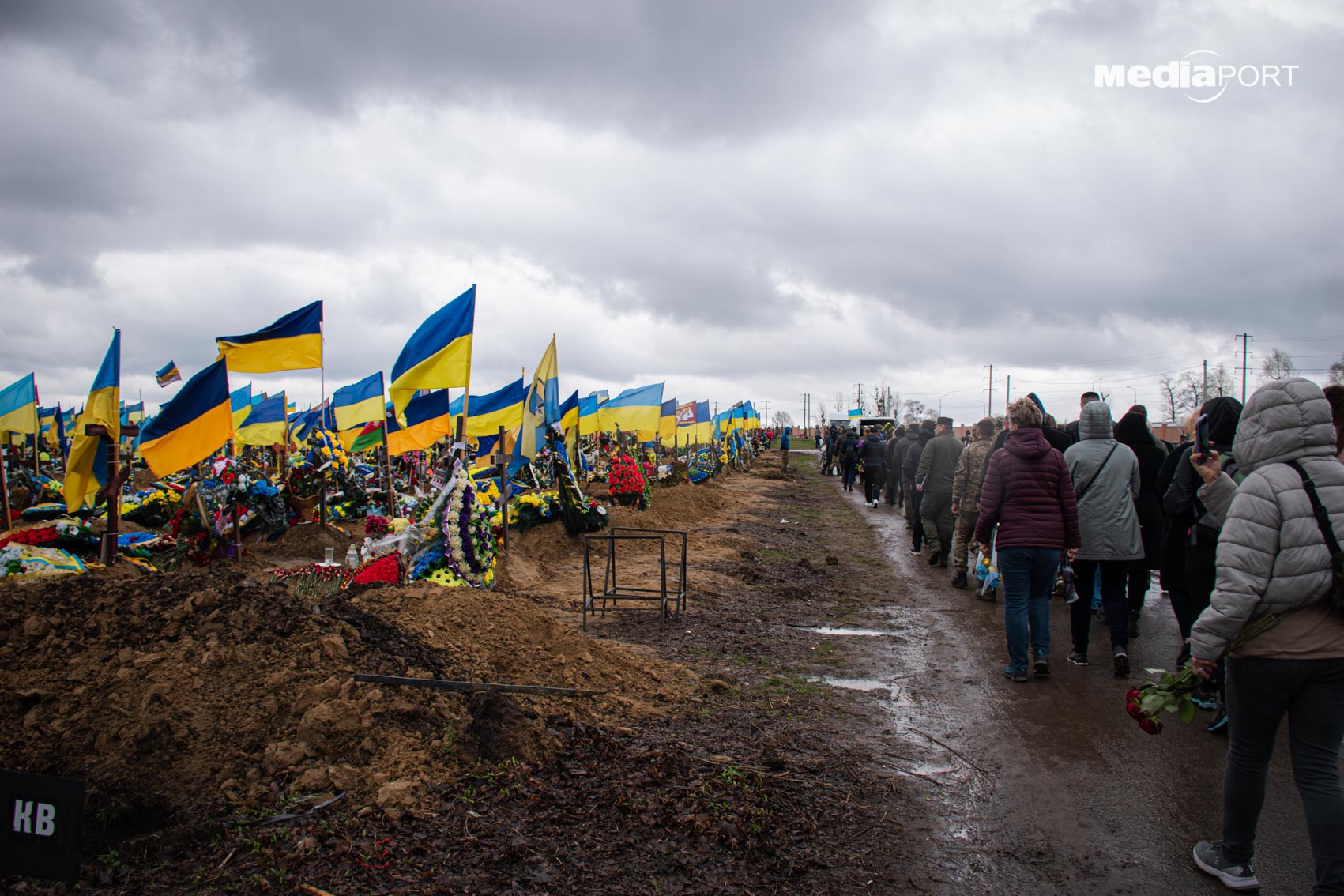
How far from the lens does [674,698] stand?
17.0 ft

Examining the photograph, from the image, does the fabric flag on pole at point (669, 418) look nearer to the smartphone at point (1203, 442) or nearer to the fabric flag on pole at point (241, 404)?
the fabric flag on pole at point (241, 404)

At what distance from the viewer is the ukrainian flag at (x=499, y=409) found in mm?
15742

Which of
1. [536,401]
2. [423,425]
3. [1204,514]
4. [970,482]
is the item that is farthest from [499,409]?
[1204,514]

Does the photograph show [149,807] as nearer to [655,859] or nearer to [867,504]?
[655,859]

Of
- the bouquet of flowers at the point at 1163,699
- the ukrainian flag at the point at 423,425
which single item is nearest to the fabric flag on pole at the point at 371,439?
the ukrainian flag at the point at 423,425

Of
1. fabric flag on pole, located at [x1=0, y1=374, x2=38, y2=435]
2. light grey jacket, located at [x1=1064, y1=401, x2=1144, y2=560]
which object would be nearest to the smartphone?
light grey jacket, located at [x1=1064, y1=401, x2=1144, y2=560]

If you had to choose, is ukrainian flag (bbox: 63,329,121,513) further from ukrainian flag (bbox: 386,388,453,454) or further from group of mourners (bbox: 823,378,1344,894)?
group of mourners (bbox: 823,378,1344,894)

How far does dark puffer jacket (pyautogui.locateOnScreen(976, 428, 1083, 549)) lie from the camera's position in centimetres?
573

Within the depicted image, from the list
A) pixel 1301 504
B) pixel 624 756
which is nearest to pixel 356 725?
pixel 624 756

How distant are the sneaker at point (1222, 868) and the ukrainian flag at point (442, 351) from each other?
23.5ft

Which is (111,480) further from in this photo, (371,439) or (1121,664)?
(371,439)

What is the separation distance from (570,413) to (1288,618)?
15427mm

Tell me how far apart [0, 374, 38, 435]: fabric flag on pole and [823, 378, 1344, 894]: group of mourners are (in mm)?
16668

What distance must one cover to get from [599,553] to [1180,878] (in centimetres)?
1009
